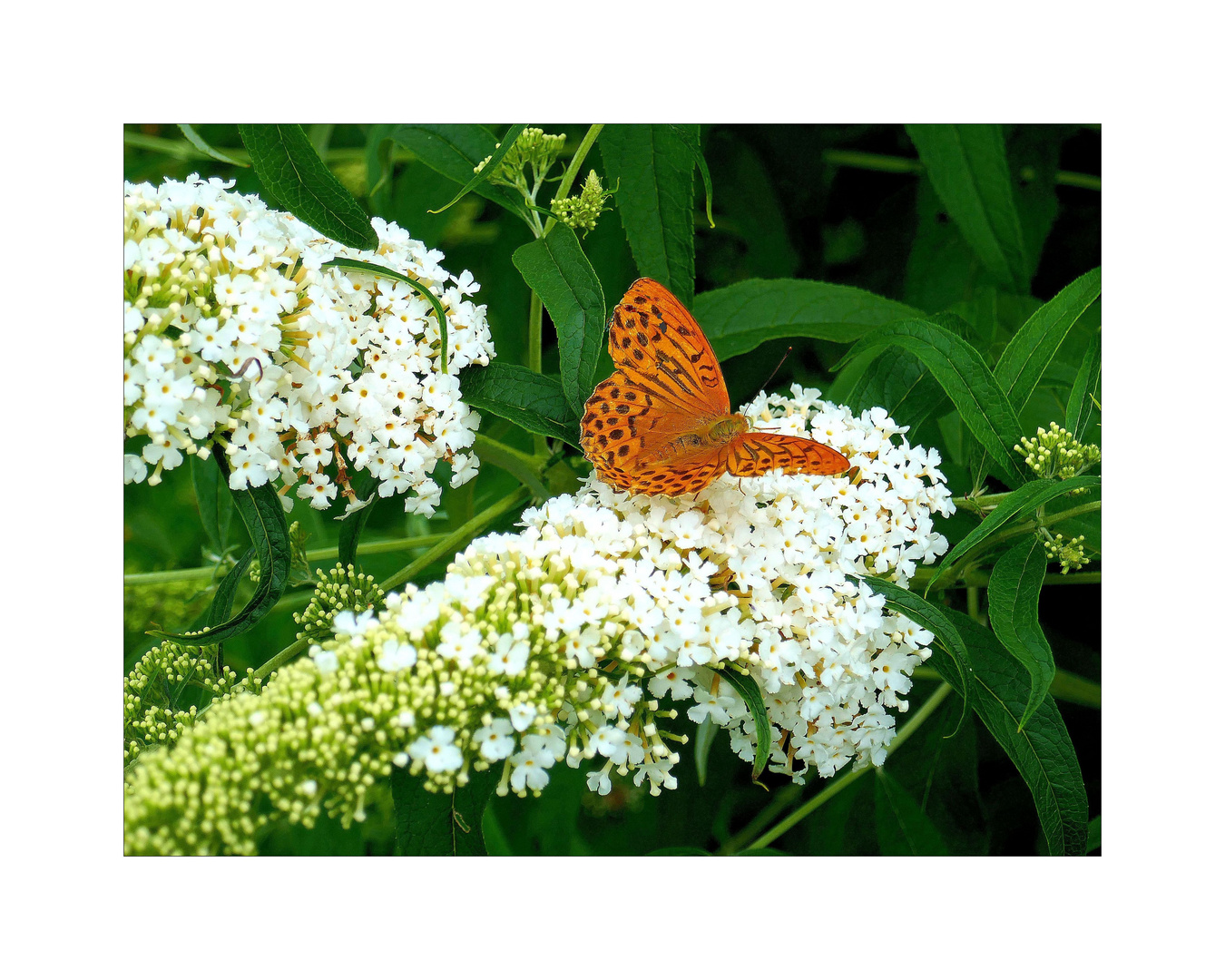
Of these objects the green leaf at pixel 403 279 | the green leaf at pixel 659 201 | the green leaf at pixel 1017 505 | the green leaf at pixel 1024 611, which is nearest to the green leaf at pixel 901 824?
the green leaf at pixel 1024 611

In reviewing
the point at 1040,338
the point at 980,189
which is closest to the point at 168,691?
the point at 1040,338

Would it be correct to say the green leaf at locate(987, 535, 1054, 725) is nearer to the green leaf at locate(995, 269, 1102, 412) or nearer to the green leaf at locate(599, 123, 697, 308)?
the green leaf at locate(995, 269, 1102, 412)

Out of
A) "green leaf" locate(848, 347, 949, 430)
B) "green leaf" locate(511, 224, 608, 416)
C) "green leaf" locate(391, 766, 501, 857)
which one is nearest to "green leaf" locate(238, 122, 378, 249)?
"green leaf" locate(511, 224, 608, 416)

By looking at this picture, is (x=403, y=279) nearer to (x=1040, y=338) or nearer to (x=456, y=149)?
(x=456, y=149)

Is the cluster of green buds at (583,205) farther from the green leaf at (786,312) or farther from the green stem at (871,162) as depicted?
the green stem at (871,162)

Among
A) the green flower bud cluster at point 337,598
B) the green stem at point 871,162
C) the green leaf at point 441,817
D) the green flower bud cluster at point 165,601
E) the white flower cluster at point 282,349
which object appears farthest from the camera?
the green stem at point 871,162
